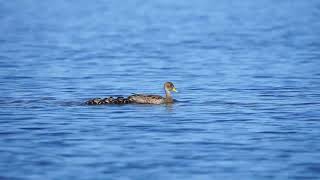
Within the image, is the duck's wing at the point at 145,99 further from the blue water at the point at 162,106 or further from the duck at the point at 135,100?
the blue water at the point at 162,106

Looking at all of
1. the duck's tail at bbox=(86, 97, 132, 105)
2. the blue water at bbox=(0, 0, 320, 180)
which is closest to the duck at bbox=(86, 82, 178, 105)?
the duck's tail at bbox=(86, 97, 132, 105)

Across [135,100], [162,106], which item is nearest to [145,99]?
[135,100]

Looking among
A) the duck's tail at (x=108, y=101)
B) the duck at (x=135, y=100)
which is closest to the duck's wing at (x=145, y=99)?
the duck at (x=135, y=100)

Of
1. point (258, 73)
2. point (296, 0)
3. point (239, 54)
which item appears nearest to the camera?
point (258, 73)

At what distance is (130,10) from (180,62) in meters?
40.9

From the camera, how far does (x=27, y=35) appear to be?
48531 mm

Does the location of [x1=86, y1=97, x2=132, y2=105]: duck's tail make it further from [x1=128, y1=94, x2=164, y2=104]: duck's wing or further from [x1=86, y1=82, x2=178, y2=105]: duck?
[x1=128, y1=94, x2=164, y2=104]: duck's wing

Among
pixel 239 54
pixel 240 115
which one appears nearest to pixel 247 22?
pixel 239 54

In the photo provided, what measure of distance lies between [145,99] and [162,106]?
43 centimetres

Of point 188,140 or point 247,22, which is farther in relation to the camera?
point 247,22

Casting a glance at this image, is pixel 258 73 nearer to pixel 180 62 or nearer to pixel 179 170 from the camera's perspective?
pixel 180 62

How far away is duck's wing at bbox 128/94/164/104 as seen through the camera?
23797 millimetres

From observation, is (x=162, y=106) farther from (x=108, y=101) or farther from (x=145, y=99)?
(x=108, y=101)

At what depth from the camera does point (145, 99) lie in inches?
939
